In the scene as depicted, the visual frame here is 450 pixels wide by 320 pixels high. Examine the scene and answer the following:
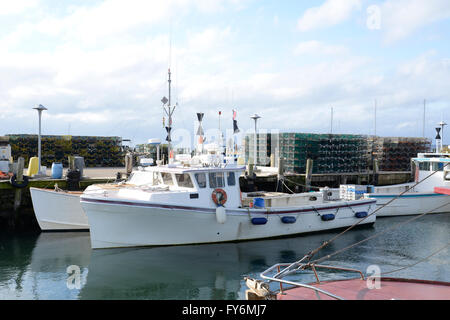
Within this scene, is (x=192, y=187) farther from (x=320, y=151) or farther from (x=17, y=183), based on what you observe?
(x=320, y=151)

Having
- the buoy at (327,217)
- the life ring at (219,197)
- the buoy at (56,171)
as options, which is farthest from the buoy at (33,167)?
the buoy at (327,217)

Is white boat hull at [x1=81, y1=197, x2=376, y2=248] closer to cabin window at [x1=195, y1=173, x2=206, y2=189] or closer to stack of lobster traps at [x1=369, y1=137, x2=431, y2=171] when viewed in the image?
cabin window at [x1=195, y1=173, x2=206, y2=189]

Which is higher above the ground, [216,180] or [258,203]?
[216,180]

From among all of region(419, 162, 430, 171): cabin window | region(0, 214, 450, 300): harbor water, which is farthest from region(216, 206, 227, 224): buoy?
region(419, 162, 430, 171): cabin window

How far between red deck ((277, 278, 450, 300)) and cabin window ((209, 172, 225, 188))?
6.75m

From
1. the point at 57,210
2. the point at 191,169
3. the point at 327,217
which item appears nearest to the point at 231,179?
the point at 191,169

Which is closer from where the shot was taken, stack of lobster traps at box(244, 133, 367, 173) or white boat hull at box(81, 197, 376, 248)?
white boat hull at box(81, 197, 376, 248)

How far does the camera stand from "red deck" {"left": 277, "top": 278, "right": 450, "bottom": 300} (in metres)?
6.46

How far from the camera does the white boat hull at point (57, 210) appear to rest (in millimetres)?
15016

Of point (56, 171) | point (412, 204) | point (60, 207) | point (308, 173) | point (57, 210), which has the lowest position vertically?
point (412, 204)

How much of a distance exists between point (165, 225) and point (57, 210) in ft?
16.1

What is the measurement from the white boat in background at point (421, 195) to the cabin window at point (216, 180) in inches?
302

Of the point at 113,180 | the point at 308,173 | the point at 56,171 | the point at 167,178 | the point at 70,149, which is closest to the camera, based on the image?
the point at 167,178

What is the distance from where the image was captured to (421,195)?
2038 cm
